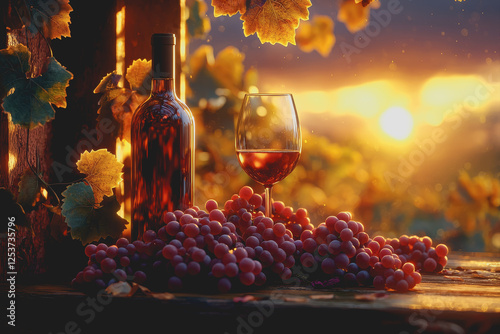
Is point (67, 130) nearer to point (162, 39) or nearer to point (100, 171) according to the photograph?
point (100, 171)

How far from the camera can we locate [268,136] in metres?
1.19

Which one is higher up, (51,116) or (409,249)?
(51,116)

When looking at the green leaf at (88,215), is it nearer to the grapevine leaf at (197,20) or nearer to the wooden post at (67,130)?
the wooden post at (67,130)

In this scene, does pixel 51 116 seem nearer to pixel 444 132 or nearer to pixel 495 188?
pixel 444 132

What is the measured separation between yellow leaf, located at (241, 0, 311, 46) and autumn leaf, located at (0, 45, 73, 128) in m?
0.42

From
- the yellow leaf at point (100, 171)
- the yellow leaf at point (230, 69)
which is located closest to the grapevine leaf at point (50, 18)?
the yellow leaf at point (100, 171)

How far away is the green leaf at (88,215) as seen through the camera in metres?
1.11

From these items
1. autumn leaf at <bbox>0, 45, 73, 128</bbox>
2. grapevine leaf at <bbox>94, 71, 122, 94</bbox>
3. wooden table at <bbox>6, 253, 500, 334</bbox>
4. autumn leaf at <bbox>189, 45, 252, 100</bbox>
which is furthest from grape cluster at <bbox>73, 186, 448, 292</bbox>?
autumn leaf at <bbox>189, 45, 252, 100</bbox>

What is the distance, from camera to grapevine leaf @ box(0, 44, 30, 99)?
1.03 metres

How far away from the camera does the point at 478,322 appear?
31.3 inches

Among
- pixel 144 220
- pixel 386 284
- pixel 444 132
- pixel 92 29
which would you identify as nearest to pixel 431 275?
pixel 386 284

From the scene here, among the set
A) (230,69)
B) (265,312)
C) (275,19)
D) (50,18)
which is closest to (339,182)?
(230,69)

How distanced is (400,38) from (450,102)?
13.1 inches

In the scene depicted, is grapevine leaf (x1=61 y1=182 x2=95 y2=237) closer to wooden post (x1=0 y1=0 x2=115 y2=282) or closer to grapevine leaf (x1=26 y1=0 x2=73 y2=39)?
wooden post (x1=0 y1=0 x2=115 y2=282)
